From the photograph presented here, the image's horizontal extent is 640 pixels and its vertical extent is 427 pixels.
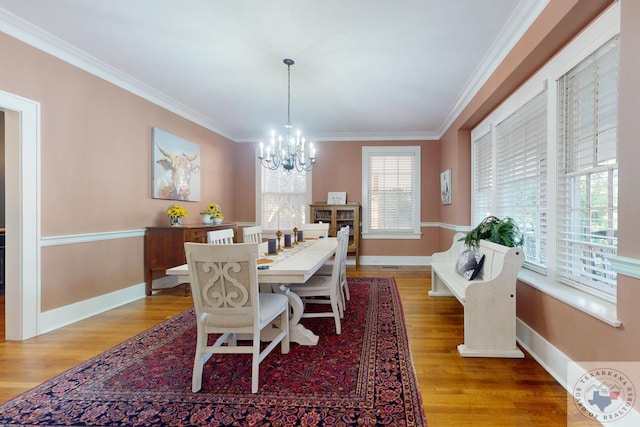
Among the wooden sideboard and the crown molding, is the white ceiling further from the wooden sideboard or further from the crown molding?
the wooden sideboard

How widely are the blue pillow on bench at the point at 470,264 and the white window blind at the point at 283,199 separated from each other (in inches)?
139

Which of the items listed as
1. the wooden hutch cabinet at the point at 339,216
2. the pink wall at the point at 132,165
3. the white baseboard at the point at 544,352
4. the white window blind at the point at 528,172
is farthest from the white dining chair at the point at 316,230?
the white baseboard at the point at 544,352

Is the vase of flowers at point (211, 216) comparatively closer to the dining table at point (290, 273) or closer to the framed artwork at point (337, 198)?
the dining table at point (290, 273)

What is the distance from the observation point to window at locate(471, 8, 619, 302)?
72.3 inches

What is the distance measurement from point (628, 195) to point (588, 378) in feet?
3.50

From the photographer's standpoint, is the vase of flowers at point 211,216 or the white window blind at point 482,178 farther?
the vase of flowers at point 211,216

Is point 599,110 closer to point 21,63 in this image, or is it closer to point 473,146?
point 473,146

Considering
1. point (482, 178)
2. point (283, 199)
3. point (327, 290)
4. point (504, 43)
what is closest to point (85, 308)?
point (327, 290)

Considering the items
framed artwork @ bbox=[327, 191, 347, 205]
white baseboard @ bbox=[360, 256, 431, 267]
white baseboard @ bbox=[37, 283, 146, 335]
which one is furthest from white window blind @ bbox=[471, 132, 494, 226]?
white baseboard @ bbox=[37, 283, 146, 335]

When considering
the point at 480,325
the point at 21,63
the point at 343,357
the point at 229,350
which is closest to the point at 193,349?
the point at 229,350

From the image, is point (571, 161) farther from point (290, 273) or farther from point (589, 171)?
point (290, 273)

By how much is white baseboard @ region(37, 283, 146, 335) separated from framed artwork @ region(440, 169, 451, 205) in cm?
475

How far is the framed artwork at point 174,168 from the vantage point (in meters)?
4.19

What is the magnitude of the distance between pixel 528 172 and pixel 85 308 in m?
4.54
